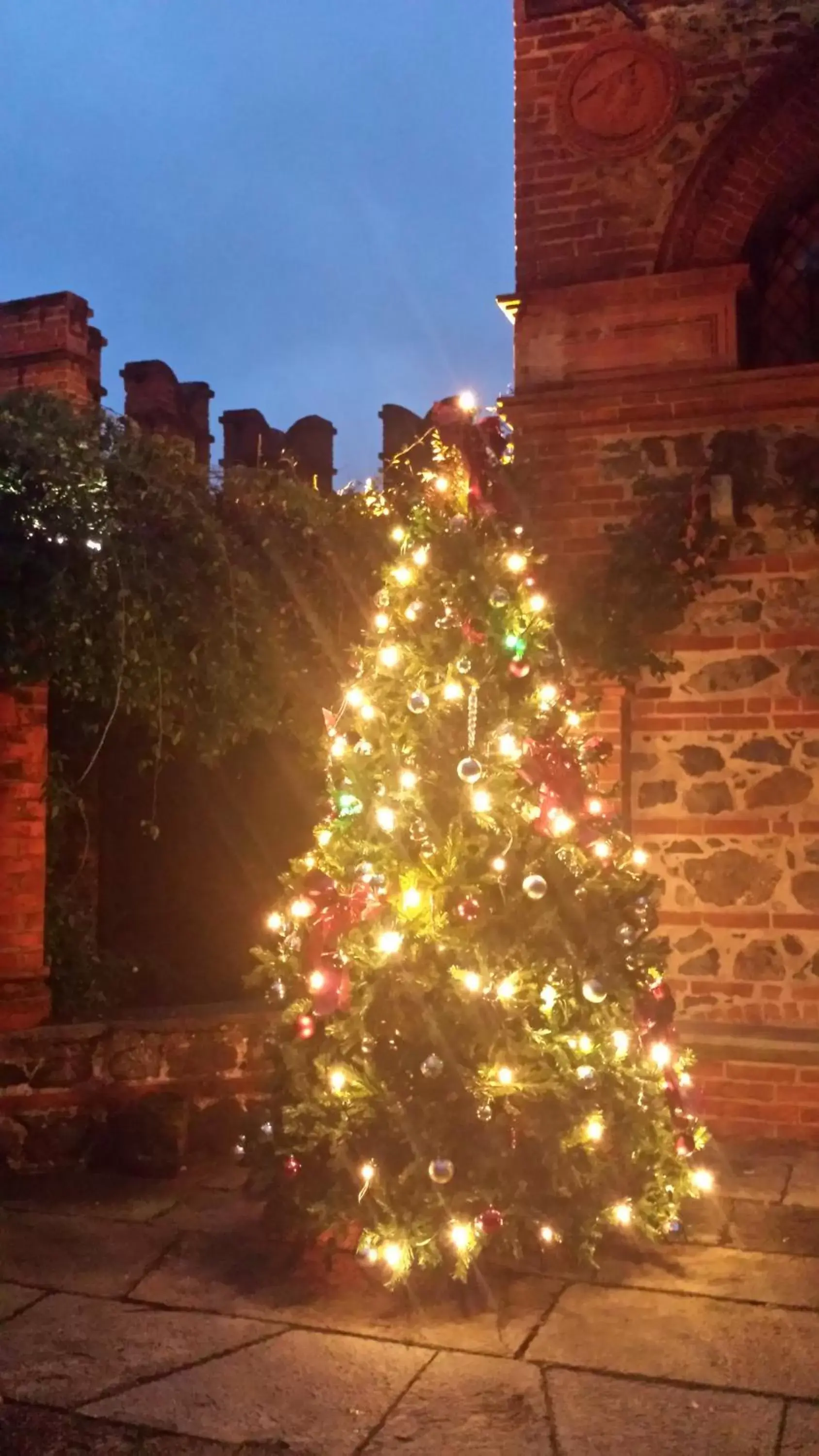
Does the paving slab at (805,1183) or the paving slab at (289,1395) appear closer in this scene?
the paving slab at (289,1395)

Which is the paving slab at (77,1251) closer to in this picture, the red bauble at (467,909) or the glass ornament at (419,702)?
the red bauble at (467,909)

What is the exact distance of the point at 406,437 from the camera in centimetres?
1198

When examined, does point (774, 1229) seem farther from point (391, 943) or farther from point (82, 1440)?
point (82, 1440)

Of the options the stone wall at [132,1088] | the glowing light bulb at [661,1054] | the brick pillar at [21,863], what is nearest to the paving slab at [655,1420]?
the glowing light bulb at [661,1054]

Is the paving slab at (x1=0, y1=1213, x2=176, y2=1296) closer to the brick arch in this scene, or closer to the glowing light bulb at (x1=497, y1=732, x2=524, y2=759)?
the glowing light bulb at (x1=497, y1=732, x2=524, y2=759)

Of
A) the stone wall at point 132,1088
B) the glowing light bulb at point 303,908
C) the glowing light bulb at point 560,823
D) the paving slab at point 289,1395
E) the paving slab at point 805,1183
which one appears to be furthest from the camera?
the stone wall at point 132,1088

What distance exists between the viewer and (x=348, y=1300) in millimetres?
3816

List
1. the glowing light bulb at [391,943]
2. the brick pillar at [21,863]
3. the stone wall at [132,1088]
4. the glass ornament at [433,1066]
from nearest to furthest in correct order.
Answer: the glass ornament at [433,1066] < the glowing light bulb at [391,943] < the stone wall at [132,1088] < the brick pillar at [21,863]

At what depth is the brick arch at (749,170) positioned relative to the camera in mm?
5652

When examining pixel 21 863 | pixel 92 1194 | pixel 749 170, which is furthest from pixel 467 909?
pixel 749 170

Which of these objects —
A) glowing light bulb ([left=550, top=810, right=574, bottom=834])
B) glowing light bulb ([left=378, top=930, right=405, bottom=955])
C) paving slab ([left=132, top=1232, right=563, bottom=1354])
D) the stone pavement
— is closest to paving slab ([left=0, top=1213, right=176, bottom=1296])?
the stone pavement

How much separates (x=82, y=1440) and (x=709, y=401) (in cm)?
476

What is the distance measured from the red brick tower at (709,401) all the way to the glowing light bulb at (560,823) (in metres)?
1.74

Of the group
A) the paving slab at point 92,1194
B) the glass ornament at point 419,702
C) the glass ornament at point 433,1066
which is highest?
the glass ornament at point 419,702
